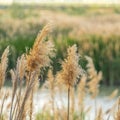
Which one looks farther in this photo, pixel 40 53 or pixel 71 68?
pixel 71 68

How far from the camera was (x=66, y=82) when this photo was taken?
1972 millimetres

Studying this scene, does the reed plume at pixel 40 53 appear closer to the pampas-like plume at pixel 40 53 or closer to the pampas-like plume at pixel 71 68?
the pampas-like plume at pixel 40 53

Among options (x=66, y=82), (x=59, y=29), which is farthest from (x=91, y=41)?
(x=66, y=82)

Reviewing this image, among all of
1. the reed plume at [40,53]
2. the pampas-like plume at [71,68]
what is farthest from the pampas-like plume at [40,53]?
the pampas-like plume at [71,68]

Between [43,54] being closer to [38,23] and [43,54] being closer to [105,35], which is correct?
[105,35]

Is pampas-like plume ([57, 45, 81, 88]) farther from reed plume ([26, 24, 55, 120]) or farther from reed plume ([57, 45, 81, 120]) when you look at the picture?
reed plume ([26, 24, 55, 120])

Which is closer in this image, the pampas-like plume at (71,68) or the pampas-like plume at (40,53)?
the pampas-like plume at (40,53)

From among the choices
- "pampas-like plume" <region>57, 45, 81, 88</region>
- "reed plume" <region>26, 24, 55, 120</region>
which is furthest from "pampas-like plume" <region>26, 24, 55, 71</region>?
"pampas-like plume" <region>57, 45, 81, 88</region>

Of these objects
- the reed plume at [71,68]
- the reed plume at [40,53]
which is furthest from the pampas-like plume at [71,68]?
the reed plume at [40,53]

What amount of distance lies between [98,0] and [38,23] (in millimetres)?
28058

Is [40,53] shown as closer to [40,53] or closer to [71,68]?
[40,53]

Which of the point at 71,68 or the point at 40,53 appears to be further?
the point at 71,68

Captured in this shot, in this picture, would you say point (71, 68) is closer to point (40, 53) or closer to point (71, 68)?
point (71, 68)

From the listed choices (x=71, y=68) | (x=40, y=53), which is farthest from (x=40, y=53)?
(x=71, y=68)
